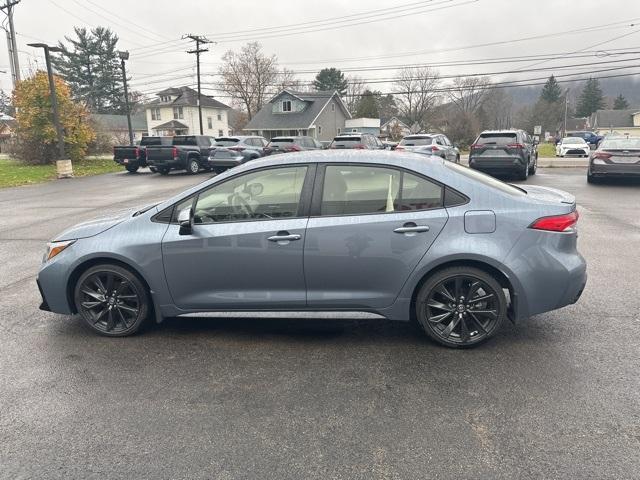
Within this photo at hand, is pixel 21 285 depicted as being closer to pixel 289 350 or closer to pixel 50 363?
pixel 50 363

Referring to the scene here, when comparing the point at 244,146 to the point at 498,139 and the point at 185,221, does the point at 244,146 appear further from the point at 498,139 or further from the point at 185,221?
the point at 185,221

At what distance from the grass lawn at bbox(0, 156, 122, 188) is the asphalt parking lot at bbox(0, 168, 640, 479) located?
1788 centimetres

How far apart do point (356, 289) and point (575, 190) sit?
12036mm

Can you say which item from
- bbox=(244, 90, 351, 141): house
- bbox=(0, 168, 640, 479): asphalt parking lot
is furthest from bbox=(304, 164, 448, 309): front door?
bbox=(244, 90, 351, 141): house

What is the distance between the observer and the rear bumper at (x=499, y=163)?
15.2 metres

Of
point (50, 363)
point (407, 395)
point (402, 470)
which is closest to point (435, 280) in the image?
point (407, 395)

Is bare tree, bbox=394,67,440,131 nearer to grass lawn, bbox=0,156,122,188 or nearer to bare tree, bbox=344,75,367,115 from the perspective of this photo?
bare tree, bbox=344,75,367,115

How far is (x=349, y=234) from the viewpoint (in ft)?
12.0

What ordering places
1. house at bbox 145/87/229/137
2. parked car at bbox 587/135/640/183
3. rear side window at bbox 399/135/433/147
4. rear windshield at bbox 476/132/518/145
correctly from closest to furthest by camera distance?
parked car at bbox 587/135/640/183 < rear windshield at bbox 476/132/518/145 < rear side window at bbox 399/135/433/147 < house at bbox 145/87/229/137

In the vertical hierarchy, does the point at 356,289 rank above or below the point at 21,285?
above

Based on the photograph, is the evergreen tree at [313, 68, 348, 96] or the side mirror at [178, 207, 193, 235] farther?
the evergreen tree at [313, 68, 348, 96]

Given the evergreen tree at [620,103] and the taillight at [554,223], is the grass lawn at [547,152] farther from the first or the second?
the evergreen tree at [620,103]

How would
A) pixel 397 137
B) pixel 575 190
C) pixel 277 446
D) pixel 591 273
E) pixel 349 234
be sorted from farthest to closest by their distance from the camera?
pixel 397 137, pixel 575 190, pixel 591 273, pixel 349 234, pixel 277 446

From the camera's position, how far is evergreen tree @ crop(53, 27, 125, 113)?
69688 mm
